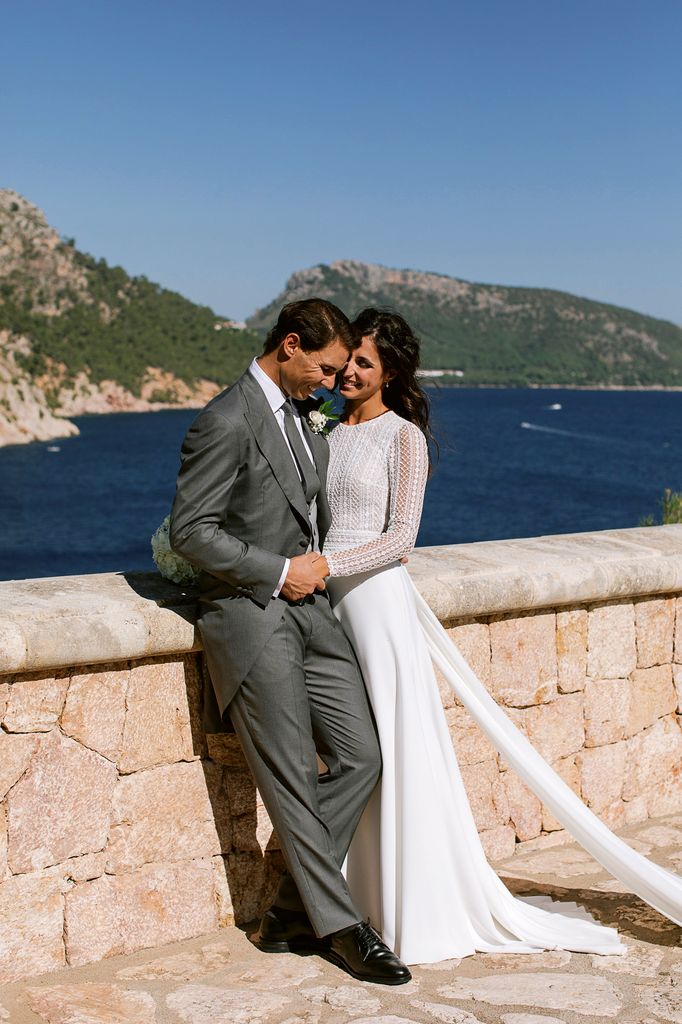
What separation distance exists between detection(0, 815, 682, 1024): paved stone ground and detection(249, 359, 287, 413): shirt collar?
5.29 ft

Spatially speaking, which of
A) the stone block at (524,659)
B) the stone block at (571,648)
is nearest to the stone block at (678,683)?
the stone block at (571,648)

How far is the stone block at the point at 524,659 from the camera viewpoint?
13.5 feet

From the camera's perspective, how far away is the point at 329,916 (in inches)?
124

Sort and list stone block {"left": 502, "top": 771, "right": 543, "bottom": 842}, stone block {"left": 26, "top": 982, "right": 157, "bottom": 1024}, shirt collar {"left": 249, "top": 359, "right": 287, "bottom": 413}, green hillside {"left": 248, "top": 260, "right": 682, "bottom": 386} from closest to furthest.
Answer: stone block {"left": 26, "top": 982, "right": 157, "bottom": 1024} < shirt collar {"left": 249, "top": 359, "right": 287, "bottom": 413} < stone block {"left": 502, "top": 771, "right": 543, "bottom": 842} < green hillside {"left": 248, "top": 260, "right": 682, "bottom": 386}

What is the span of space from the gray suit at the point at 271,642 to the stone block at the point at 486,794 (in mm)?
920

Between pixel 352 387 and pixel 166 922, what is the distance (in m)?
1.73

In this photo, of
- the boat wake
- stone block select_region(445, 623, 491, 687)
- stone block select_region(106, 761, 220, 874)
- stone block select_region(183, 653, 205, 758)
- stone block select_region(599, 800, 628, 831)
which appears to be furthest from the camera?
the boat wake

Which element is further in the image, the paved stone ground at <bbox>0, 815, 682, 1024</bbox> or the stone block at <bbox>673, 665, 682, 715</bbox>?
the stone block at <bbox>673, 665, 682, 715</bbox>

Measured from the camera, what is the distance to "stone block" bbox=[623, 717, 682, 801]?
14.9 ft

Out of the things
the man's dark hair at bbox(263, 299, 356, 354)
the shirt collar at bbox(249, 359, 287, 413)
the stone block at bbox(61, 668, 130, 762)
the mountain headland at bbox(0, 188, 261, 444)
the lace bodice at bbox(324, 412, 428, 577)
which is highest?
the mountain headland at bbox(0, 188, 261, 444)

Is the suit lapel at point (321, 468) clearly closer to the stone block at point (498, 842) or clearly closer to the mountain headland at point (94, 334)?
the stone block at point (498, 842)

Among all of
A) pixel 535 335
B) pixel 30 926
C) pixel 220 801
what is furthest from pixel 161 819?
pixel 535 335

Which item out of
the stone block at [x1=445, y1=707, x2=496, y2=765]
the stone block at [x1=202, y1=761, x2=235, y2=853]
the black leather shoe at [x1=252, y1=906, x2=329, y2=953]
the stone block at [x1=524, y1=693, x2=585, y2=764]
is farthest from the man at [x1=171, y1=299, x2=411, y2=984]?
the stone block at [x1=524, y1=693, x2=585, y2=764]

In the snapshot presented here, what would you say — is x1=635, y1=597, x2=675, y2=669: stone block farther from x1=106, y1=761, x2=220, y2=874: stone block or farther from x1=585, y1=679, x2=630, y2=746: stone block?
x1=106, y1=761, x2=220, y2=874: stone block
